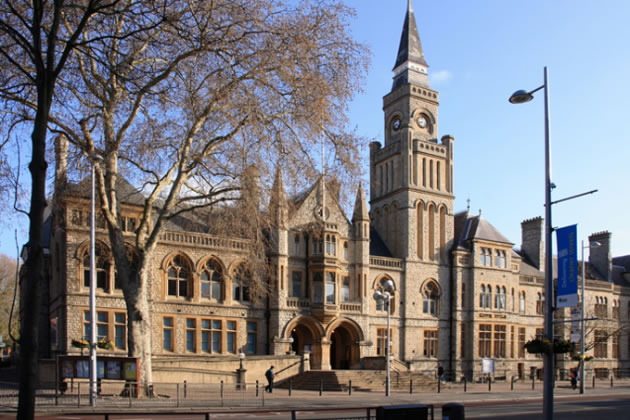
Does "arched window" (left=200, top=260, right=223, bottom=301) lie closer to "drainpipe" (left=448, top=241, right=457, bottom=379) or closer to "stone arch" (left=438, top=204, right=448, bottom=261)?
"stone arch" (left=438, top=204, right=448, bottom=261)

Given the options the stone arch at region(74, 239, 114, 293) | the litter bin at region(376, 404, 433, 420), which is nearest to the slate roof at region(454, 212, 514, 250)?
the stone arch at region(74, 239, 114, 293)

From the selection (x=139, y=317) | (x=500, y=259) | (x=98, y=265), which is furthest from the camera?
(x=500, y=259)

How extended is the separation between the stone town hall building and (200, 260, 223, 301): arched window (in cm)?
6

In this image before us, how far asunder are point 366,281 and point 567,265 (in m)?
27.9

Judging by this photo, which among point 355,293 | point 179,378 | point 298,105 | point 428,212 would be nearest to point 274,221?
point 298,105

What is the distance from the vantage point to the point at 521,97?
1434 centimetres

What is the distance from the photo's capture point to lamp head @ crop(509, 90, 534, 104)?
563 inches

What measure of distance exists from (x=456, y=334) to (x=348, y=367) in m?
9.31

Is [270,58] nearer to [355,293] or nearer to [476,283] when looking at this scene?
[355,293]

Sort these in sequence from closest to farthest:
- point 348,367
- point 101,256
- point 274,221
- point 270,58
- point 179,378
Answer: point 270,58
point 274,221
point 179,378
point 101,256
point 348,367

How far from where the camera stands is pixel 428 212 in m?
45.9

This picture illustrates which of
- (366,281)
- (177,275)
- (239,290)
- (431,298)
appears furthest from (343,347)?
(177,275)

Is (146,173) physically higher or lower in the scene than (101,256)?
higher

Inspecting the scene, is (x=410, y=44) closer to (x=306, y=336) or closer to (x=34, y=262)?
(x=306, y=336)
